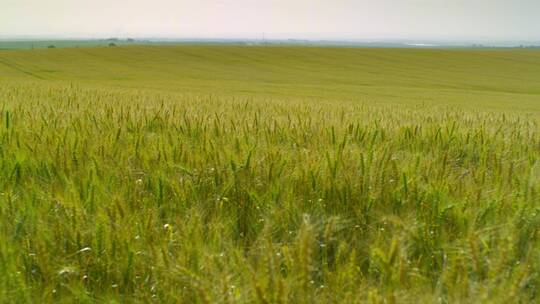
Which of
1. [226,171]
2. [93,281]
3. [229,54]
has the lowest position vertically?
[93,281]

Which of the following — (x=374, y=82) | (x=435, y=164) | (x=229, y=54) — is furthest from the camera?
(x=229, y=54)

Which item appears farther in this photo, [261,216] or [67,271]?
[261,216]

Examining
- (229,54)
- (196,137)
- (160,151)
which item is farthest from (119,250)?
(229,54)

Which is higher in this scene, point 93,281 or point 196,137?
point 196,137

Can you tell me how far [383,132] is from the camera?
2359mm

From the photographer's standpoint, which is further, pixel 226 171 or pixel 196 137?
pixel 196 137

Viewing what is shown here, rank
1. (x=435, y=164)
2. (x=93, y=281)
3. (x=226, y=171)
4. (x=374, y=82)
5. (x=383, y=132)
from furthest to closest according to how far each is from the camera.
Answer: (x=374, y=82) < (x=383, y=132) < (x=435, y=164) < (x=226, y=171) < (x=93, y=281)

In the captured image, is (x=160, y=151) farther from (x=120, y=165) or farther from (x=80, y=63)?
(x=80, y=63)

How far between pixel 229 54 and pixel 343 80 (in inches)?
988

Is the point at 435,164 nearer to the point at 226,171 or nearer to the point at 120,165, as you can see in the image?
the point at 226,171

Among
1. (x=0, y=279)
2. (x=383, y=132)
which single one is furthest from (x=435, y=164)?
(x=0, y=279)

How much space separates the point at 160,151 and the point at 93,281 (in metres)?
0.82

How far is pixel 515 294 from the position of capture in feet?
2.69

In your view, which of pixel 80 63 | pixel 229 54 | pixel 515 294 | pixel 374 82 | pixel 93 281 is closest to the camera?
pixel 515 294
